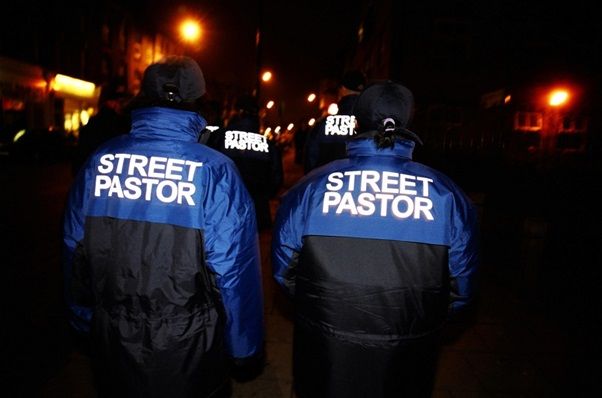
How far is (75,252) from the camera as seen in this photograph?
2123mm

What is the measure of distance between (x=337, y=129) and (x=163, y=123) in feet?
9.57

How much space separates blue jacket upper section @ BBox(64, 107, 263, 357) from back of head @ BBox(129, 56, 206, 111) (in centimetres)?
7

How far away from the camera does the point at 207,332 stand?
2.05 metres

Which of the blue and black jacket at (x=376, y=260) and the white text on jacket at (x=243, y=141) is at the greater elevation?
the white text on jacket at (x=243, y=141)

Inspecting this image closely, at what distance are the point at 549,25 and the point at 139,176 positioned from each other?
63.2 ft

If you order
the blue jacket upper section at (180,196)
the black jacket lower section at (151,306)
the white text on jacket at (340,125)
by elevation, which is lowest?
the black jacket lower section at (151,306)

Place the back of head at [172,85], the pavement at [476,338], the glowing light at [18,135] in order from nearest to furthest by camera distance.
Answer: the back of head at [172,85]
the pavement at [476,338]
the glowing light at [18,135]

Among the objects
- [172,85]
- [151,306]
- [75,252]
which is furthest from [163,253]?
[172,85]

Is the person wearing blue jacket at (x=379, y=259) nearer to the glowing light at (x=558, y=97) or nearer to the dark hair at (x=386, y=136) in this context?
the dark hair at (x=386, y=136)

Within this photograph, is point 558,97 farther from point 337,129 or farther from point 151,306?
point 151,306

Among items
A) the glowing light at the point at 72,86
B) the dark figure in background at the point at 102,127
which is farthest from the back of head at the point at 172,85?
the glowing light at the point at 72,86

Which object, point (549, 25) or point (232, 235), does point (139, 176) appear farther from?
point (549, 25)

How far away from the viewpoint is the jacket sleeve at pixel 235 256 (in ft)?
6.54

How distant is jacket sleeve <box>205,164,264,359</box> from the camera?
6.54ft
